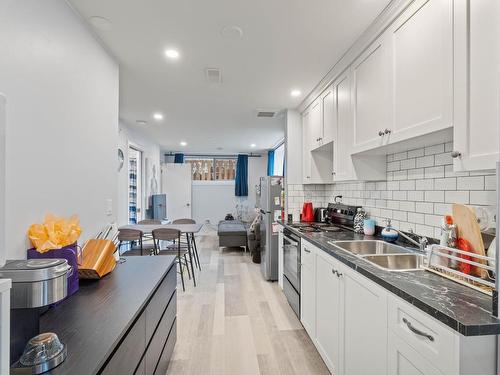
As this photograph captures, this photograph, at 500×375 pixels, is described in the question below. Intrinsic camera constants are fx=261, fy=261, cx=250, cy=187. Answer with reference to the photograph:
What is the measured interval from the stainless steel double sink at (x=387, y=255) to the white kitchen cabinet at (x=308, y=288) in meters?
0.31

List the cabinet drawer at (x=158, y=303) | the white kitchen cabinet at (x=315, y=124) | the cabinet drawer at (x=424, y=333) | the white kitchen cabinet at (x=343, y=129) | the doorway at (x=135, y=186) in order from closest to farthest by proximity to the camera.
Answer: the cabinet drawer at (x=424, y=333) → the cabinet drawer at (x=158, y=303) → the white kitchen cabinet at (x=343, y=129) → the white kitchen cabinet at (x=315, y=124) → the doorway at (x=135, y=186)

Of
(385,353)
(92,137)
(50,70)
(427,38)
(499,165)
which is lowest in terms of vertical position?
(385,353)

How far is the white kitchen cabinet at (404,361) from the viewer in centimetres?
97

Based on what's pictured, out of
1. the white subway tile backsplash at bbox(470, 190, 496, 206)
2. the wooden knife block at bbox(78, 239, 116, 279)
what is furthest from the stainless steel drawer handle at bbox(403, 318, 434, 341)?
the wooden knife block at bbox(78, 239, 116, 279)

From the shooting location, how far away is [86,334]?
94cm

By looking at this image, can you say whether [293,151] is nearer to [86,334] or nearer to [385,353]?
[385,353]

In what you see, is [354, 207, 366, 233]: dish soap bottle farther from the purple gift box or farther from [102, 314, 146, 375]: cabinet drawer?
the purple gift box

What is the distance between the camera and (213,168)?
7922 mm

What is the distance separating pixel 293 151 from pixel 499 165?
2.86 m

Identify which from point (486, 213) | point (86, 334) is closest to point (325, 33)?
point (486, 213)

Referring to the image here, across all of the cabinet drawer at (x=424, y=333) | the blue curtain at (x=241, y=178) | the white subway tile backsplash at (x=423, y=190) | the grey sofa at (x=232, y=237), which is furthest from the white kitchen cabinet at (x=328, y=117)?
the blue curtain at (x=241, y=178)

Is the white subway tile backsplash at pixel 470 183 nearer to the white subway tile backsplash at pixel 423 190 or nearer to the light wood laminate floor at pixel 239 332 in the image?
the white subway tile backsplash at pixel 423 190

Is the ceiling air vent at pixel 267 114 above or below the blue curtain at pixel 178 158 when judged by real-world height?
above

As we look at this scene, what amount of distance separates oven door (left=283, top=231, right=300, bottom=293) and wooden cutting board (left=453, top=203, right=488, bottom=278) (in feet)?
4.63
